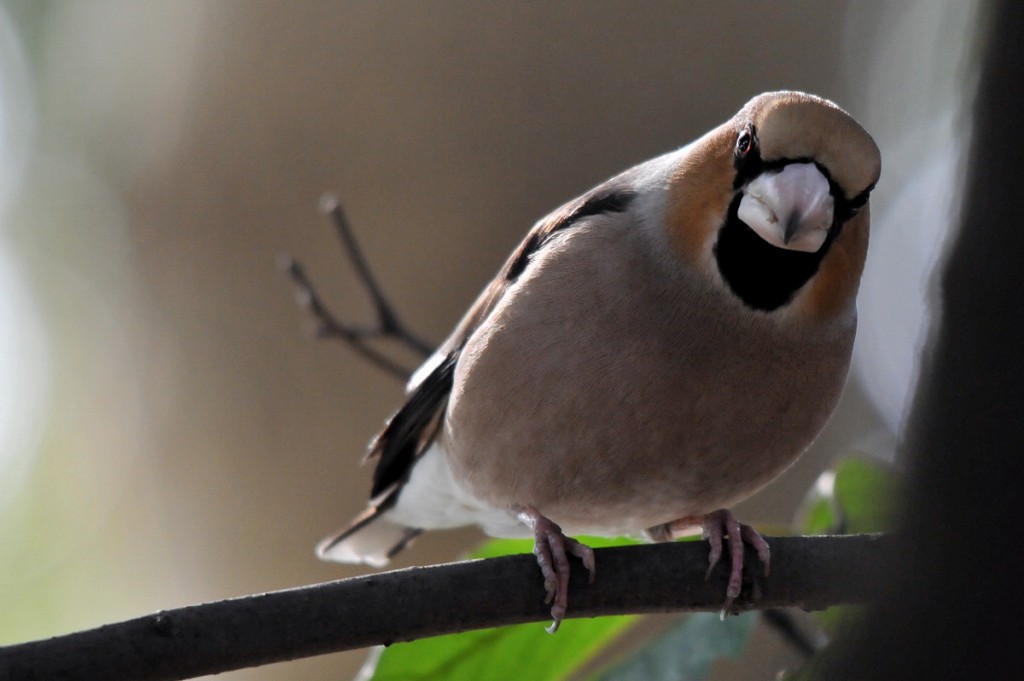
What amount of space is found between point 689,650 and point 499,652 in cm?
45

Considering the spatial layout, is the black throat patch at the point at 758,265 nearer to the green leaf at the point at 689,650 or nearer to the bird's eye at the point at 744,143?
the bird's eye at the point at 744,143

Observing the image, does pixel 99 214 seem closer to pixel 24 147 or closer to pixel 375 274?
pixel 24 147

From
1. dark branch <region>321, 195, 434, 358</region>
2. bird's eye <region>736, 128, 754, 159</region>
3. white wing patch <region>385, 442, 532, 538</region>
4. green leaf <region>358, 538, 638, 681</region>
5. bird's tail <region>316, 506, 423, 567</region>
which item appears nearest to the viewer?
bird's eye <region>736, 128, 754, 159</region>

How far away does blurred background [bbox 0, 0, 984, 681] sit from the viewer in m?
6.57

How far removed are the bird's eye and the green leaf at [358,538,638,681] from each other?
3.66 feet

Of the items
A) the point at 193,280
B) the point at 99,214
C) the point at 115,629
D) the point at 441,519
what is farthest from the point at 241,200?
the point at 115,629

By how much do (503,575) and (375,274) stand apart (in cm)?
493

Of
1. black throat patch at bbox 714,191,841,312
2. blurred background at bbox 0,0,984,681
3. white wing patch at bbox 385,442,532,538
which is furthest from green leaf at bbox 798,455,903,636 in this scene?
blurred background at bbox 0,0,984,681

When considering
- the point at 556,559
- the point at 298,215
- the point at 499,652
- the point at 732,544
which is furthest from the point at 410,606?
the point at 298,215

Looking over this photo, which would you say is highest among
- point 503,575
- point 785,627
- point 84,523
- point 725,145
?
point 725,145

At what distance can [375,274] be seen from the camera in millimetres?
6730

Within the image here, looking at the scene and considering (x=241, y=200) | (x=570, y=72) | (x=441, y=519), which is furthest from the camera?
(x=241, y=200)

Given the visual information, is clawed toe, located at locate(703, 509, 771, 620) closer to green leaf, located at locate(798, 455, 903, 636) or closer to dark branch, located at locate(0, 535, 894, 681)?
dark branch, located at locate(0, 535, 894, 681)

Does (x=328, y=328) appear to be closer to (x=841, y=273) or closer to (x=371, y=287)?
(x=371, y=287)
